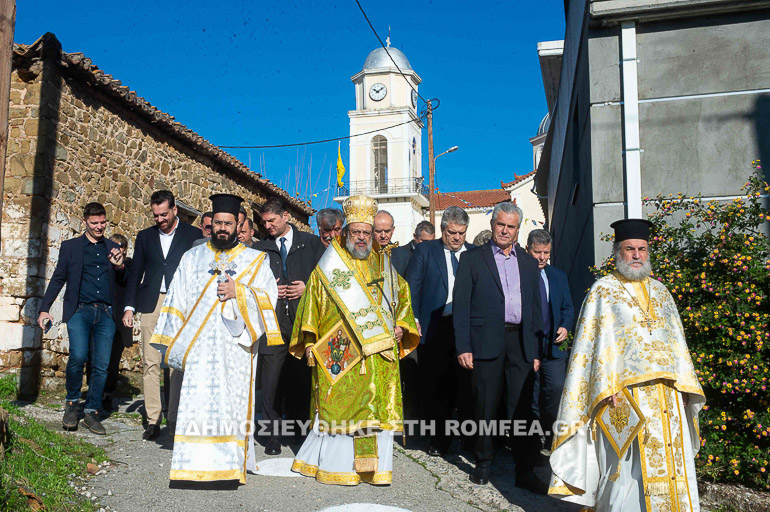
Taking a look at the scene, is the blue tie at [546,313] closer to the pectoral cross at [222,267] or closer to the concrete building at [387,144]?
the pectoral cross at [222,267]

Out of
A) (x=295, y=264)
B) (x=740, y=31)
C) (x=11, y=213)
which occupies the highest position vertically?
(x=740, y=31)

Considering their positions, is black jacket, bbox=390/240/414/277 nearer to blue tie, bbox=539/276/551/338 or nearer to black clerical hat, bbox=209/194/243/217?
blue tie, bbox=539/276/551/338

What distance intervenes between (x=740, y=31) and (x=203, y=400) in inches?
248

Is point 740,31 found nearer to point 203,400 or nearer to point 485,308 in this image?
point 485,308

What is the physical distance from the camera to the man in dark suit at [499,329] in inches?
230

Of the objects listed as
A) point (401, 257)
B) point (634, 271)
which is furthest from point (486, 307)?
point (401, 257)

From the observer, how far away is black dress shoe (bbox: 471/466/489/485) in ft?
18.9

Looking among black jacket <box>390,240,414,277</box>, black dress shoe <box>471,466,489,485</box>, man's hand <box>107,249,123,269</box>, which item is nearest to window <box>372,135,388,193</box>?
black jacket <box>390,240,414,277</box>

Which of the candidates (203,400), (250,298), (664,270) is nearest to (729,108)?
(664,270)

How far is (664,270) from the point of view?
228 inches

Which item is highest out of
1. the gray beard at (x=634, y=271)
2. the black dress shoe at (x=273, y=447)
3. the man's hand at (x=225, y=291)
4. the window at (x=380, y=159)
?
the window at (x=380, y=159)

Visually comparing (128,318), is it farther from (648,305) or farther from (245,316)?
(648,305)

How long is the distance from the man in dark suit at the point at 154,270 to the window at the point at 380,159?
Result: 4856 centimetres

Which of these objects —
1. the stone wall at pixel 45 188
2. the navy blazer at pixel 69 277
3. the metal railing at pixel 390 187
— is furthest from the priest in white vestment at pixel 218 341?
the metal railing at pixel 390 187
